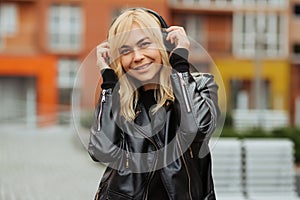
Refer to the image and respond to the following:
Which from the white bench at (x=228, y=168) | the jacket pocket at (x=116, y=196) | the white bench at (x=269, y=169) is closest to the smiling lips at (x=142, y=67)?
the jacket pocket at (x=116, y=196)

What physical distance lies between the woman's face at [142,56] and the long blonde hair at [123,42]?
0.05 ft

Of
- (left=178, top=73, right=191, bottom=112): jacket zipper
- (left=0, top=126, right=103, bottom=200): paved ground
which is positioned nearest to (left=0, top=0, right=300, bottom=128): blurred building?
(left=0, top=126, right=103, bottom=200): paved ground

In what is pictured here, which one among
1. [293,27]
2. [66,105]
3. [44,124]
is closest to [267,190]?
[44,124]

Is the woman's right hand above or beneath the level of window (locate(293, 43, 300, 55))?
above

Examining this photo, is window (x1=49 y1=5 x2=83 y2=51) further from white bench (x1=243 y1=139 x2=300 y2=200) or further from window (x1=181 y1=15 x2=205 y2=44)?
white bench (x1=243 y1=139 x2=300 y2=200)

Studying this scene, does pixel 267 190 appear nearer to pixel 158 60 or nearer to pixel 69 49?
pixel 158 60

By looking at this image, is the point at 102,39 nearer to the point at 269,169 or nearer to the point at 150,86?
the point at 269,169

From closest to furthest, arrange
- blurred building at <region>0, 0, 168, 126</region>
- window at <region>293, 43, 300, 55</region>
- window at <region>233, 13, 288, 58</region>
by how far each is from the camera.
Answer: blurred building at <region>0, 0, 168, 126</region>
window at <region>233, 13, 288, 58</region>
window at <region>293, 43, 300, 55</region>

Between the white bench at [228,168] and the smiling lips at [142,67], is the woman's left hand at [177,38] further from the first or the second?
the white bench at [228,168]

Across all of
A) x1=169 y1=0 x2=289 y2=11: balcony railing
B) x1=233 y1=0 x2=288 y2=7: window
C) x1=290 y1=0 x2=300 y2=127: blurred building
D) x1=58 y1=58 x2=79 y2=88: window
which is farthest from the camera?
x1=290 y1=0 x2=300 y2=127: blurred building

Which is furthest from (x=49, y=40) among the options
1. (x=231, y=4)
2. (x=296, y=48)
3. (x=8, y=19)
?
(x=296, y=48)

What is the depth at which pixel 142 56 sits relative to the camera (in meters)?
2.34

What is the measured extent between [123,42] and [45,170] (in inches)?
326

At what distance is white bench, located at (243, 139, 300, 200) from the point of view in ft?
21.2
